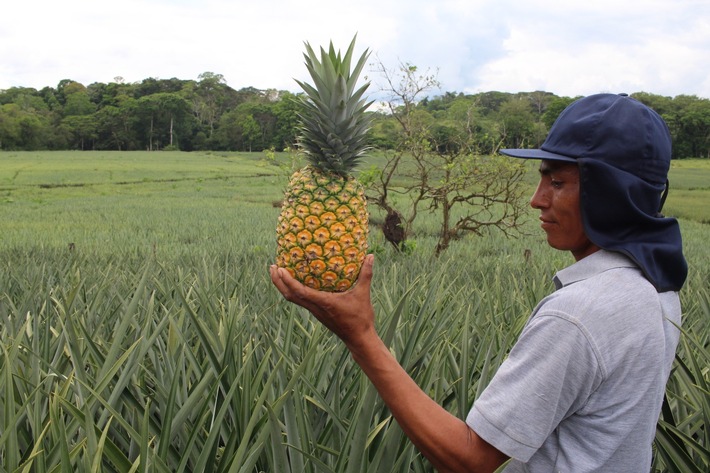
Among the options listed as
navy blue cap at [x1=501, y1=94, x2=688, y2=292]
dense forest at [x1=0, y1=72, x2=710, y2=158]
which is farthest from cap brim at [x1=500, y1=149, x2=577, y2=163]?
dense forest at [x1=0, y1=72, x2=710, y2=158]

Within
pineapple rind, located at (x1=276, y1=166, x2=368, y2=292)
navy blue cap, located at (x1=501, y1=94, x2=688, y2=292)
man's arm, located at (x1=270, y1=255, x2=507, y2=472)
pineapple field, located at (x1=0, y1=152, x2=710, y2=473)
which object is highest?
navy blue cap, located at (x1=501, y1=94, x2=688, y2=292)

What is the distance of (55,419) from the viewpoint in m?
1.28

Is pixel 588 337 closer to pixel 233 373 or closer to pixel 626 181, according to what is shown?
pixel 626 181

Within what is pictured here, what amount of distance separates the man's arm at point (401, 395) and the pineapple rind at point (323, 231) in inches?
6.4

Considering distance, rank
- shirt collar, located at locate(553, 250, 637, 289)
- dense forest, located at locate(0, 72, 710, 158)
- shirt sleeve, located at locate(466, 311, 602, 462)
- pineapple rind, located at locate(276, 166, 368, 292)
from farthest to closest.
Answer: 1. dense forest, located at locate(0, 72, 710, 158)
2. pineapple rind, located at locate(276, 166, 368, 292)
3. shirt collar, located at locate(553, 250, 637, 289)
4. shirt sleeve, located at locate(466, 311, 602, 462)

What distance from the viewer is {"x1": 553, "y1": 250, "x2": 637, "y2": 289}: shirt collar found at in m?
1.29

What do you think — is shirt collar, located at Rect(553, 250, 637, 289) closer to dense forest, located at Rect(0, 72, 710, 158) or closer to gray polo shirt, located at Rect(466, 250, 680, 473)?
gray polo shirt, located at Rect(466, 250, 680, 473)

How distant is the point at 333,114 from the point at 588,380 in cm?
96

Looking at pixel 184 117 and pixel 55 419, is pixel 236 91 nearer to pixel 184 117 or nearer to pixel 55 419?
pixel 184 117

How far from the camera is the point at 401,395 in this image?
1297mm

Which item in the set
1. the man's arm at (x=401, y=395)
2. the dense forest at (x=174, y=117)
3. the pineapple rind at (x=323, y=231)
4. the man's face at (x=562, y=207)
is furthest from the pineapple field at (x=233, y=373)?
the dense forest at (x=174, y=117)

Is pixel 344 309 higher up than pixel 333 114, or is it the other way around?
pixel 333 114

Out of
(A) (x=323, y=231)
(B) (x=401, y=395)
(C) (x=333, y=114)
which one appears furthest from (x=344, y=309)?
(C) (x=333, y=114)

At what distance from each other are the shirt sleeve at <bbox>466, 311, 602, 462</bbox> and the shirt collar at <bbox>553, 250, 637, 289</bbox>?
0.17 metres
